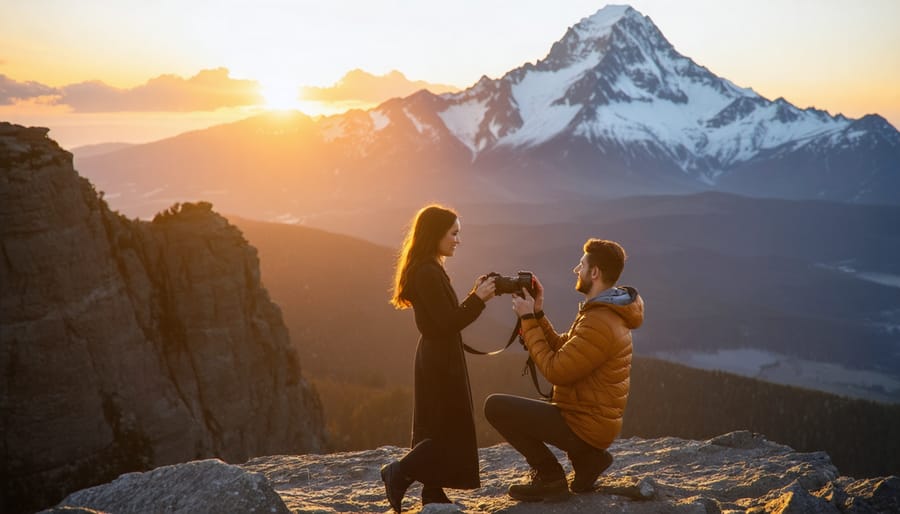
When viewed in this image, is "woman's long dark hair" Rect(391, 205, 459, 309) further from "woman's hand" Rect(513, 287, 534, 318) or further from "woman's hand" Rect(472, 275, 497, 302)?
"woman's hand" Rect(513, 287, 534, 318)

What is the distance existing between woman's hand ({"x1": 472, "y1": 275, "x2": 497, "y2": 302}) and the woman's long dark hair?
819 millimetres

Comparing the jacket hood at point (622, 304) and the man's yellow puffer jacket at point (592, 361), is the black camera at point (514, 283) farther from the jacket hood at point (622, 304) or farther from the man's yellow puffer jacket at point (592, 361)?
the jacket hood at point (622, 304)

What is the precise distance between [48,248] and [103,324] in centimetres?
412

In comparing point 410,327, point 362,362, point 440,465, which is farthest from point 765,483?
point 410,327

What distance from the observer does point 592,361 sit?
8250mm

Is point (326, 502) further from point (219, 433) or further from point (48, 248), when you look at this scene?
point (219, 433)

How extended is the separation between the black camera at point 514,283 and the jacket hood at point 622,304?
83cm

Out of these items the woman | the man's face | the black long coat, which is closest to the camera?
the man's face

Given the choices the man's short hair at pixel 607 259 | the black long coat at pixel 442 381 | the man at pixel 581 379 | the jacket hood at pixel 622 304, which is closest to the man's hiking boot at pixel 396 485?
the black long coat at pixel 442 381

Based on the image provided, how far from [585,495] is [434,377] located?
2.85m

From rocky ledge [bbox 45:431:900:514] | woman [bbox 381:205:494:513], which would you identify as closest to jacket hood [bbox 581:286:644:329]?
woman [bbox 381:205:494:513]

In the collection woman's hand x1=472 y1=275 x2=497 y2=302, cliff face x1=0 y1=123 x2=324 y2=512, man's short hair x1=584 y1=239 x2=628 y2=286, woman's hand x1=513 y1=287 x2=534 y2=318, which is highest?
man's short hair x1=584 y1=239 x2=628 y2=286

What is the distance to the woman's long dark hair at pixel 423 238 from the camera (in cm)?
903

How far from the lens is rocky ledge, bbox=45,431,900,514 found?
336 inches
